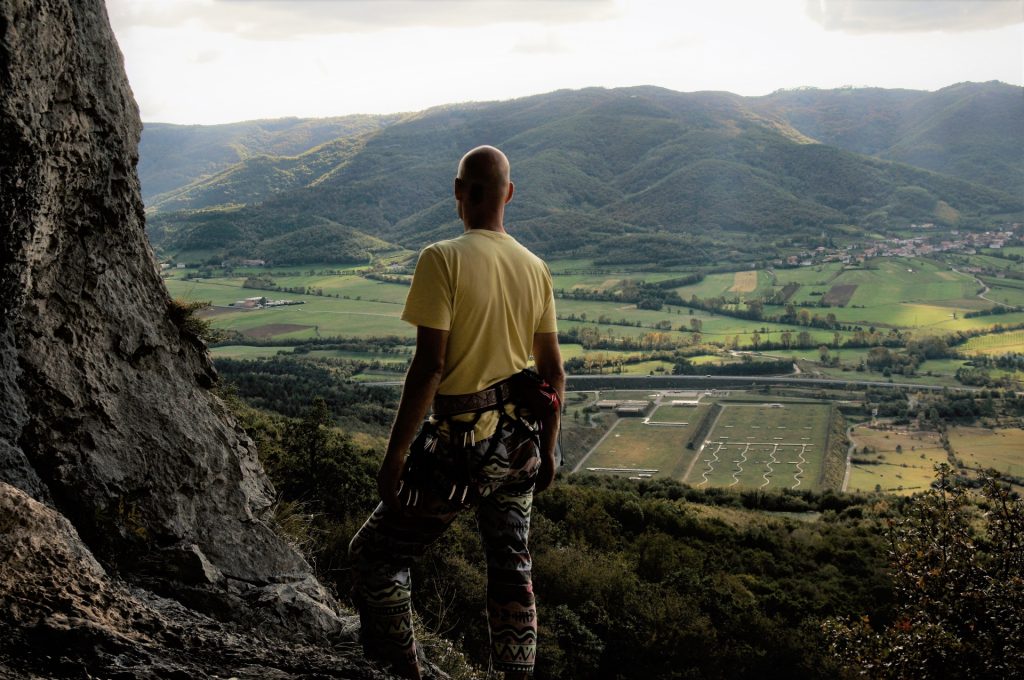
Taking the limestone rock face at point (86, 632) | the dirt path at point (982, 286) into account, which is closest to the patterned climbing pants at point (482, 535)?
the limestone rock face at point (86, 632)

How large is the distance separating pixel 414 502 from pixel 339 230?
147 m

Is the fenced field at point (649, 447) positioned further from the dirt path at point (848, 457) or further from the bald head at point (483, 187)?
the bald head at point (483, 187)

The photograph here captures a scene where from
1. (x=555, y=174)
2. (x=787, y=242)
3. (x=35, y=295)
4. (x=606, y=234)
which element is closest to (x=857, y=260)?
(x=787, y=242)

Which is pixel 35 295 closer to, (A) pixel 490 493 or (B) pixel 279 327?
(A) pixel 490 493

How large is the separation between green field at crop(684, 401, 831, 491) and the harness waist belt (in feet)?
136

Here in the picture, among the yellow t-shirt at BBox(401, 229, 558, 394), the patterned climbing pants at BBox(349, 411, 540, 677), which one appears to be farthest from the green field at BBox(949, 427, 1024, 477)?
the yellow t-shirt at BBox(401, 229, 558, 394)

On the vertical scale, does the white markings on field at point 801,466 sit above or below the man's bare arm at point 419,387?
below

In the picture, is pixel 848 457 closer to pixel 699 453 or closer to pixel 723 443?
pixel 723 443

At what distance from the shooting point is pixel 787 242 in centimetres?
14600

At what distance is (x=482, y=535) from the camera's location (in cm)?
373

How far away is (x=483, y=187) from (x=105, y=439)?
2.57m

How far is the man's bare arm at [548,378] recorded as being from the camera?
3.89 metres

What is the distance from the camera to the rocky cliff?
3.04 meters

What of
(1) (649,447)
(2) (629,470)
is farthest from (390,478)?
(1) (649,447)
